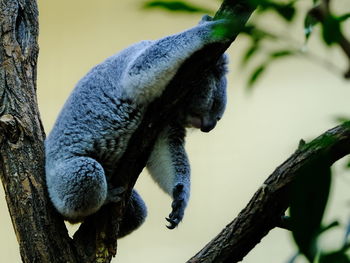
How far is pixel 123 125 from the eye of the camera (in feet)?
8.98

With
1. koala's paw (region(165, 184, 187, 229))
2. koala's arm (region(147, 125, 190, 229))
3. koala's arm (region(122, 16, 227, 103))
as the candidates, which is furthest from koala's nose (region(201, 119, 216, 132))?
koala's arm (region(122, 16, 227, 103))

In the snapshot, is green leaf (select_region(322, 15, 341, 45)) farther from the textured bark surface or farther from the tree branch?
the textured bark surface

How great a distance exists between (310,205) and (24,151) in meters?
2.06

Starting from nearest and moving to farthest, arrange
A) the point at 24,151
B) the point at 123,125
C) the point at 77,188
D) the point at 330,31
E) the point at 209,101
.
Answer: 1. the point at 330,31
2. the point at 24,151
3. the point at 77,188
4. the point at 123,125
5. the point at 209,101

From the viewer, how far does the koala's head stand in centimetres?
298

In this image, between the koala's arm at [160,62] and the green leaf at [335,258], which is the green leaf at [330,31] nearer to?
the green leaf at [335,258]

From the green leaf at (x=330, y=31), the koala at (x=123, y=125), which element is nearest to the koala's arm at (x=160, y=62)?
the koala at (x=123, y=125)

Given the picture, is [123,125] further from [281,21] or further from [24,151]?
[281,21]

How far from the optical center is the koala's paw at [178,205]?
2814mm

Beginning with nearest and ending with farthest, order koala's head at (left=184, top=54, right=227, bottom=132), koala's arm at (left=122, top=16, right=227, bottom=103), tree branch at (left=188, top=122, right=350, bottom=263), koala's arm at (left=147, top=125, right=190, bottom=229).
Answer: tree branch at (left=188, top=122, right=350, bottom=263)
koala's arm at (left=122, top=16, right=227, bottom=103)
koala's head at (left=184, top=54, right=227, bottom=132)
koala's arm at (left=147, top=125, right=190, bottom=229)

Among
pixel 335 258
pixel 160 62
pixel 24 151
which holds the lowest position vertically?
pixel 24 151

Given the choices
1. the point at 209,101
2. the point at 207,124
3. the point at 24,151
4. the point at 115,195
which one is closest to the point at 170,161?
the point at 207,124

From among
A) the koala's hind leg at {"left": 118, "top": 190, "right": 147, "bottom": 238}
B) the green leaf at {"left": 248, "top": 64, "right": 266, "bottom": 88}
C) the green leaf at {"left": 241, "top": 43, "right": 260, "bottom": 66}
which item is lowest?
the koala's hind leg at {"left": 118, "top": 190, "right": 147, "bottom": 238}

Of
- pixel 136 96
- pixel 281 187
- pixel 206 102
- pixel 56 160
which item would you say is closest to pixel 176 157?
pixel 206 102
